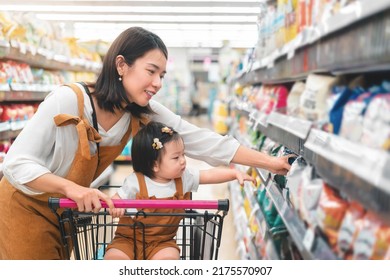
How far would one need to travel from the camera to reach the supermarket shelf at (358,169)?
800 millimetres

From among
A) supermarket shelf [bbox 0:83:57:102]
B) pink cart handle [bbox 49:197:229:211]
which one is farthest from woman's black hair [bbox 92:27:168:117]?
supermarket shelf [bbox 0:83:57:102]

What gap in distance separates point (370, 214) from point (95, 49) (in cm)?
664

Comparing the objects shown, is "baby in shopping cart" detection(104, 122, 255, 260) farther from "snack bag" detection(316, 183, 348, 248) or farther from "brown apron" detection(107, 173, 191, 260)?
"snack bag" detection(316, 183, 348, 248)

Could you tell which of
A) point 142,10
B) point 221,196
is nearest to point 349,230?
point 221,196

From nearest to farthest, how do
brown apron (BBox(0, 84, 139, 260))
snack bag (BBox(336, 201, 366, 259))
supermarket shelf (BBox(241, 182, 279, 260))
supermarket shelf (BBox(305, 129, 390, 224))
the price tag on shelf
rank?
supermarket shelf (BBox(305, 129, 390, 224)) < snack bag (BBox(336, 201, 366, 259)) < the price tag on shelf < brown apron (BBox(0, 84, 139, 260)) < supermarket shelf (BBox(241, 182, 279, 260))

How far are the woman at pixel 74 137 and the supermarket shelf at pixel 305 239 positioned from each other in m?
0.34

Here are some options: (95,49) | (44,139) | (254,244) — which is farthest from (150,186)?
(95,49)

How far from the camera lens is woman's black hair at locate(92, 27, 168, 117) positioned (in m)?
1.72

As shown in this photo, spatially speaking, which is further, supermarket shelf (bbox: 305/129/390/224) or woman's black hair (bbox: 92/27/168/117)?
woman's black hair (bbox: 92/27/168/117)

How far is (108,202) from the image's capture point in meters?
1.44

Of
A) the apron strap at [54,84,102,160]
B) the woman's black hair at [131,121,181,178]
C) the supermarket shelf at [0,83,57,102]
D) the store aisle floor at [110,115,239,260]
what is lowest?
the store aisle floor at [110,115,239,260]
